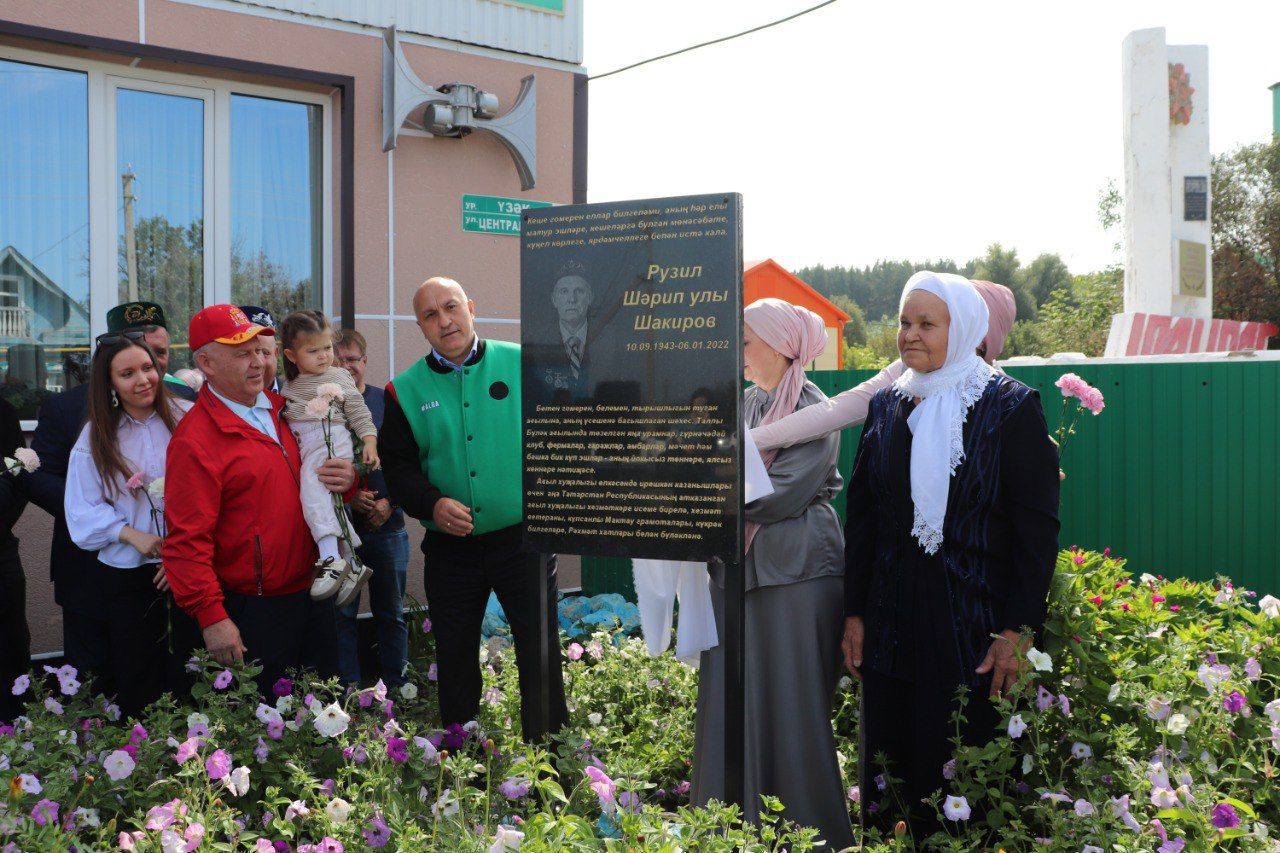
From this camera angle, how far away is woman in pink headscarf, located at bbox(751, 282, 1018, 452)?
3.29 metres

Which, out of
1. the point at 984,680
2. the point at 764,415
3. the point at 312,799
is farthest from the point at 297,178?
the point at 984,680

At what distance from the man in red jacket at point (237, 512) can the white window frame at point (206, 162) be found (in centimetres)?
274

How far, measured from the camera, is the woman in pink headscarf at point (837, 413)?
329cm

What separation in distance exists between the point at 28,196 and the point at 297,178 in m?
1.42

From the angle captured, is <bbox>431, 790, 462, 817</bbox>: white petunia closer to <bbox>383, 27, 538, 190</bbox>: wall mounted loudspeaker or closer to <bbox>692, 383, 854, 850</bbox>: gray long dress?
<bbox>692, 383, 854, 850</bbox>: gray long dress

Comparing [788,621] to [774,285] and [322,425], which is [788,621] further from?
[774,285]

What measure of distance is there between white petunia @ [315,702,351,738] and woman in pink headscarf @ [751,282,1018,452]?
4.77 ft

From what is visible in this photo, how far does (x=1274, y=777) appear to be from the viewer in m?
2.87

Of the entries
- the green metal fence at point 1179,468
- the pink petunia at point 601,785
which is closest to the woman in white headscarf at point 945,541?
the pink petunia at point 601,785

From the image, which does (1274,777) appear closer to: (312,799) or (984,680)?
(984,680)

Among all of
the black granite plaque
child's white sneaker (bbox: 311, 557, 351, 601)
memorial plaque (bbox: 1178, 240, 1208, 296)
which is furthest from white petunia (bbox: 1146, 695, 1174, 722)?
the black granite plaque

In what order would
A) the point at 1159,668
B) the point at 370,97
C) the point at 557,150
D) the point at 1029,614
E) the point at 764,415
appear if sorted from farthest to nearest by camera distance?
1. the point at 557,150
2. the point at 370,97
3. the point at 764,415
4. the point at 1159,668
5. the point at 1029,614

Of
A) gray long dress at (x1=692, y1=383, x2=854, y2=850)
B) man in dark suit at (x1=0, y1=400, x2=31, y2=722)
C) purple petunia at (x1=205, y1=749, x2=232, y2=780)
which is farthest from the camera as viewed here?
man in dark suit at (x1=0, y1=400, x2=31, y2=722)

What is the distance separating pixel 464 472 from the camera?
3639 mm
